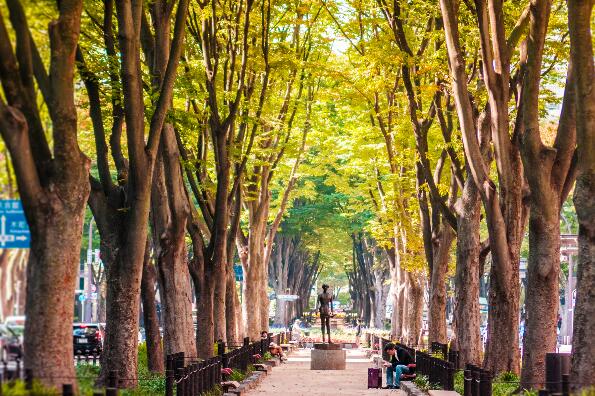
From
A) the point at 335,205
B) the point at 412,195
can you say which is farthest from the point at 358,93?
the point at 335,205

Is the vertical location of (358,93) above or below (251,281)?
above

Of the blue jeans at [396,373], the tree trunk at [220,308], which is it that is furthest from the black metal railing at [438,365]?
the tree trunk at [220,308]

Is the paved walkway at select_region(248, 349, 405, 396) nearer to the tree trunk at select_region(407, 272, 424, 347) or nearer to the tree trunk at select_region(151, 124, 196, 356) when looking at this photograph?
the tree trunk at select_region(407, 272, 424, 347)

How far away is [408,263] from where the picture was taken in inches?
1521

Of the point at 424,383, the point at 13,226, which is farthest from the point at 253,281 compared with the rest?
the point at 13,226

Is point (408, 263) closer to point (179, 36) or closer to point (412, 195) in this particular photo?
point (412, 195)

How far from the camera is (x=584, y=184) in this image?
15.9 meters

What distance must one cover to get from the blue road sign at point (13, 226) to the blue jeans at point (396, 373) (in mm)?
15028

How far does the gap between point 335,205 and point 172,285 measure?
38.2m

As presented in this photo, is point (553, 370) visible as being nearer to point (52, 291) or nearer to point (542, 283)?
point (542, 283)

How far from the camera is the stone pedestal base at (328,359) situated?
37781 mm

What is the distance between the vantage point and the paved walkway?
2584cm

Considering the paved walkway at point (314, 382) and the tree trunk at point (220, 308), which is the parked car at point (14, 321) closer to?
the paved walkway at point (314, 382)

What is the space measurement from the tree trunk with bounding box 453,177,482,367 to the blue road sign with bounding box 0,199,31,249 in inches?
532
